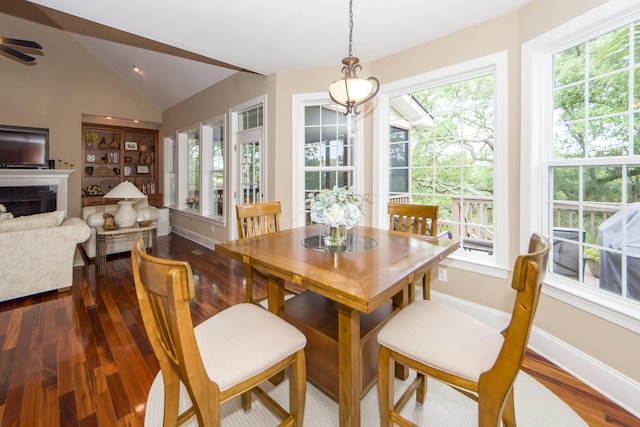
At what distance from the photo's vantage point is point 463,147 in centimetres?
267

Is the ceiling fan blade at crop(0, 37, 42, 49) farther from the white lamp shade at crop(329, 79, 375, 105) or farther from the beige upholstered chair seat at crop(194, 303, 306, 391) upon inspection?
the beige upholstered chair seat at crop(194, 303, 306, 391)

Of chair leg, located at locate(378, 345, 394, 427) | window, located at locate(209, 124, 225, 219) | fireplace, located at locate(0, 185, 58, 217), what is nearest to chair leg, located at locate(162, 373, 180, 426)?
chair leg, located at locate(378, 345, 394, 427)

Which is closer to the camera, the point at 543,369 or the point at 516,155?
the point at 543,369

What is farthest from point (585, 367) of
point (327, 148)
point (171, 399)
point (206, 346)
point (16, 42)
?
point (16, 42)

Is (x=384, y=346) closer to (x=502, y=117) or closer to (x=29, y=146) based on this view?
(x=502, y=117)

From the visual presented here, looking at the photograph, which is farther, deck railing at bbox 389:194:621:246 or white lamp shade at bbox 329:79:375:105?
deck railing at bbox 389:194:621:246

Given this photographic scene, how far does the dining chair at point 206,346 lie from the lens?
90 centimetres

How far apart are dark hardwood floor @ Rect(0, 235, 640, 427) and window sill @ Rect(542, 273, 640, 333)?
1.53ft

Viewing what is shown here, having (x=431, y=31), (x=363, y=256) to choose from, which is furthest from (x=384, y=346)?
(x=431, y=31)

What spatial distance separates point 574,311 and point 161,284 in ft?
8.10

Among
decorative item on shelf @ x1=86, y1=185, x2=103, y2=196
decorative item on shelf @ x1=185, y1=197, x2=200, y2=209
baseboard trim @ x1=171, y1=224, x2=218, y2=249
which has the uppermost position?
decorative item on shelf @ x1=86, y1=185, x2=103, y2=196

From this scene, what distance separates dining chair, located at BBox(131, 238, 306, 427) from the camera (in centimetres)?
90

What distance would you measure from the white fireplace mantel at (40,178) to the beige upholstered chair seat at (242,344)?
611cm

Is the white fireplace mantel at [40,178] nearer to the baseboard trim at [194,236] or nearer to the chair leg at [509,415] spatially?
the baseboard trim at [194,236]
